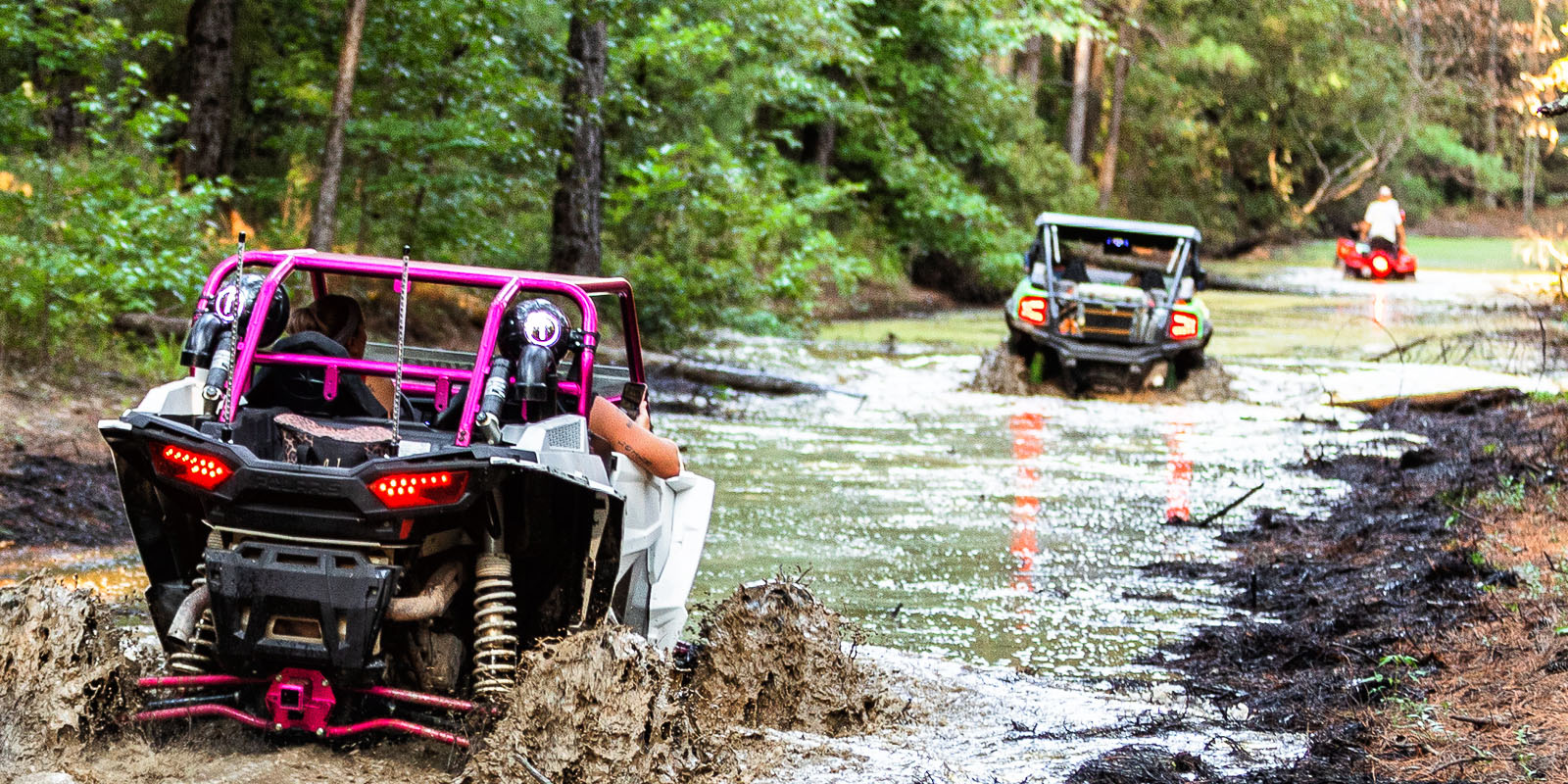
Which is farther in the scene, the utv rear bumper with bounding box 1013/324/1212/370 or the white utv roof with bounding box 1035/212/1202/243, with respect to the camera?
the white utv roof with bounding box 1035/212/1202/243

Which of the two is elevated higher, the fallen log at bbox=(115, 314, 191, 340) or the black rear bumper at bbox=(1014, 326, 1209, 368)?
the fallen log at bbox=(115, 314, 191, 340)

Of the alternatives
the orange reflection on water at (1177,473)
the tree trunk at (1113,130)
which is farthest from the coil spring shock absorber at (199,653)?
the tree trunk at (1113,130)

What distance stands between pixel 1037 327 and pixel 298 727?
14917 millimetres

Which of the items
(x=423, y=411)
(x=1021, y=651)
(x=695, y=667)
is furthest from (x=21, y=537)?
(x=1021, y=651)

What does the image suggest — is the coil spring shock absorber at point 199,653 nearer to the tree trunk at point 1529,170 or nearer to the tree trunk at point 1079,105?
the tree trunk at point 1079,105

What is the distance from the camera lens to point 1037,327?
19.5 meters

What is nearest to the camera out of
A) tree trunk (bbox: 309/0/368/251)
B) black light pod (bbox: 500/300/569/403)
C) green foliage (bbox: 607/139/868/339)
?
black light pod (bbox: 500/300/569/403)

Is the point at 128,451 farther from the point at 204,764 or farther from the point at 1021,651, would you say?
the point at 1021,651

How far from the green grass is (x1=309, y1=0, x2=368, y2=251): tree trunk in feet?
123

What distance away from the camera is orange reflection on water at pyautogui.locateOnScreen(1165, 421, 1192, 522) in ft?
41.8

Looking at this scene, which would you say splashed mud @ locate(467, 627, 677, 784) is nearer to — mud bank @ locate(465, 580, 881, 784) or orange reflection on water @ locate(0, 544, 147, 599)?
mud bank @ locate(465, 580, 881, 784)

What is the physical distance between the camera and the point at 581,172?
20125 millimetres

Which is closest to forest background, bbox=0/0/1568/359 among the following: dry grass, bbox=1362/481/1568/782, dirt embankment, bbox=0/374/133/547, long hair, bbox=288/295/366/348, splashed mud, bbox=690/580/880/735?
dirt embankment, bbox=0/374/133/547

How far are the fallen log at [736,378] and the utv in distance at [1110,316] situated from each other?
8.89 feet
